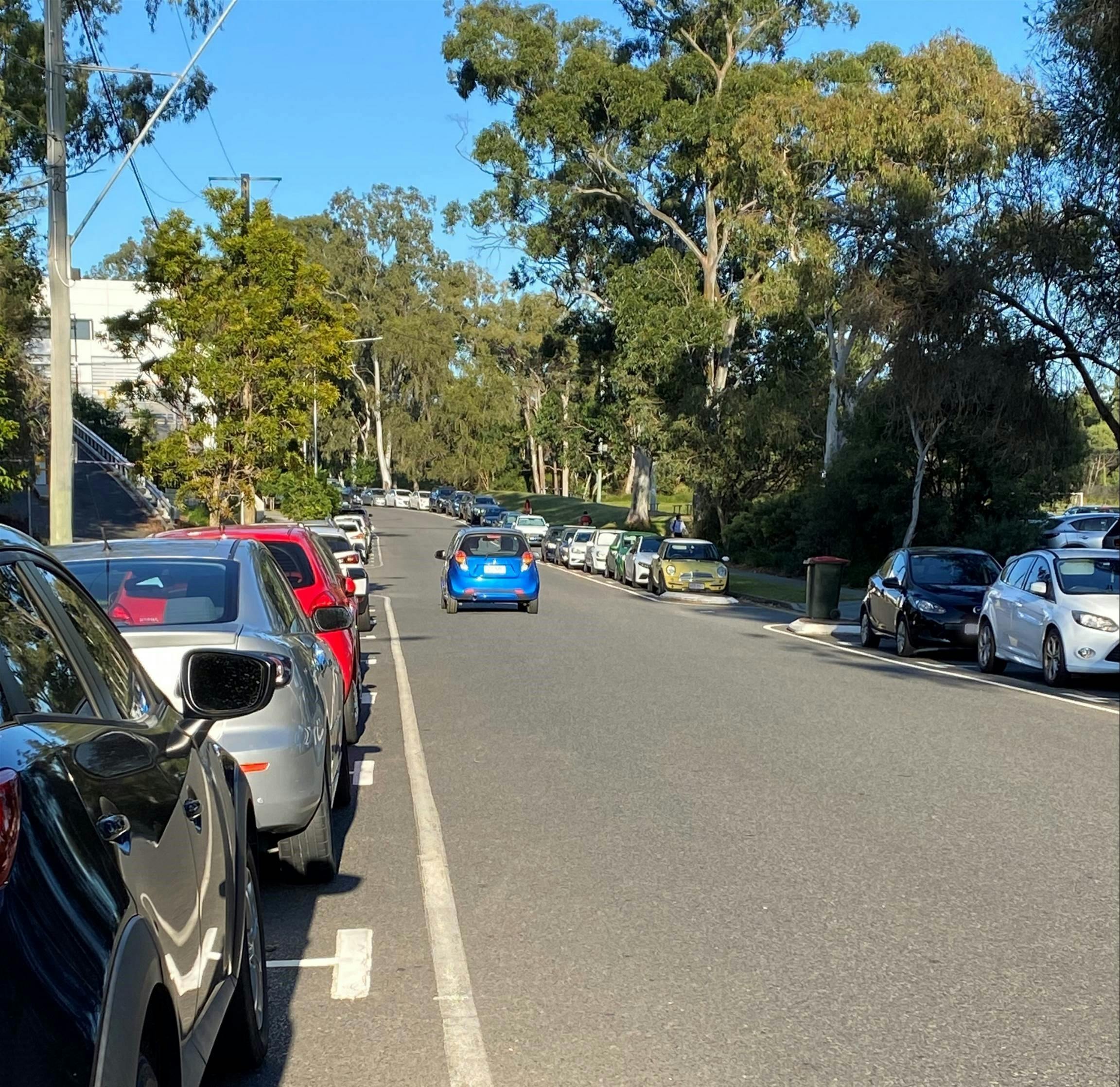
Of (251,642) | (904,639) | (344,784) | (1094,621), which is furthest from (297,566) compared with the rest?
(904,639)

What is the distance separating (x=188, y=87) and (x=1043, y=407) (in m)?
20.0

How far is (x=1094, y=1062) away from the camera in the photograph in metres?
5.09

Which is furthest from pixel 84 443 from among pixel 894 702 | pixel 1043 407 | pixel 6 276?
pixel 894 702

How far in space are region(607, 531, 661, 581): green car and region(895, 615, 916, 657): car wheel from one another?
801 inches

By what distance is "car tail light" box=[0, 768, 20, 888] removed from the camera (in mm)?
2180

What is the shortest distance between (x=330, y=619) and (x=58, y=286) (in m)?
9.65

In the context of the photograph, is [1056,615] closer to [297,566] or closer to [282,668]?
[297,566]

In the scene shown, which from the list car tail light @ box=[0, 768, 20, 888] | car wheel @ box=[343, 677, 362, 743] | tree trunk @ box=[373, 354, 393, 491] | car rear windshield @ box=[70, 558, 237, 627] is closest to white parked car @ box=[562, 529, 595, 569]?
car wheel @ box=[343, 677, 362, 743]

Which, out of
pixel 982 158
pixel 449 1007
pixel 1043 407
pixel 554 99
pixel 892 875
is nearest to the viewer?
pixel 449 1007

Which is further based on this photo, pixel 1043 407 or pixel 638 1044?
pixel 1043 407

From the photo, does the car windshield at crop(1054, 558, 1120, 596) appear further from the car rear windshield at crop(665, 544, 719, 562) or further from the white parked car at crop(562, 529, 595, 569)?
the white parked car at crop(562, 529, 595, 569)

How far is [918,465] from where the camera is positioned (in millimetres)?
33781

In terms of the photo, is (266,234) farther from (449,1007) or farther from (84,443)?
(449,1007)

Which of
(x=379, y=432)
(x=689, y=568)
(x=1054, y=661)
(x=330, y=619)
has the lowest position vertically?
(x=689, y=568)
